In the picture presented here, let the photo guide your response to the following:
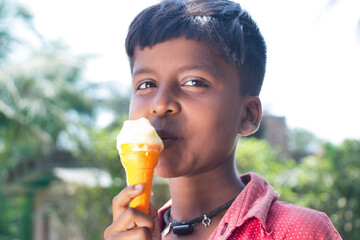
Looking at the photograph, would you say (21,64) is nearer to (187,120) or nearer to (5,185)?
(5,185)

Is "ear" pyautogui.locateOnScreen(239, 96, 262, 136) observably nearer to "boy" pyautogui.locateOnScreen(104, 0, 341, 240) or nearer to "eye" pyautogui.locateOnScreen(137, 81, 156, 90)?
"boy" pyautogui.locateOnScreen(104, 0, 341, 240)

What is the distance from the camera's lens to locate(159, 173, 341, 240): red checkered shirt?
1504 mm

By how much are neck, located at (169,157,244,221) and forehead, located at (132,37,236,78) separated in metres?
0.41

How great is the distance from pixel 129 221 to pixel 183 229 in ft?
1.63

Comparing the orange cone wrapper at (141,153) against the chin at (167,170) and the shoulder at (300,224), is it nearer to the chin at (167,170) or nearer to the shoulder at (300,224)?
the chin at (167,170)

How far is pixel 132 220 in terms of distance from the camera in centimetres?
134

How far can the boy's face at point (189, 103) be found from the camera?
159 cm

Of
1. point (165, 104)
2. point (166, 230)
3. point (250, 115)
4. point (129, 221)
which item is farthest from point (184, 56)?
point (166, 230)

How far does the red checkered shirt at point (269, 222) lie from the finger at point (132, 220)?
1.09 ft

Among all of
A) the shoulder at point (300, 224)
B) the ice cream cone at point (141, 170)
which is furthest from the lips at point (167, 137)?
the shoulder at point (300, 224)

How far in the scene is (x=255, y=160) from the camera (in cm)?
771

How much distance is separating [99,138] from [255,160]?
338 cm

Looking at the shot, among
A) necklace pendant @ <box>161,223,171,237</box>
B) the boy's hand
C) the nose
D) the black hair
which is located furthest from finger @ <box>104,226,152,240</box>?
the black hair

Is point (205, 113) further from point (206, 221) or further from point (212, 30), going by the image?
point (206, 221)
